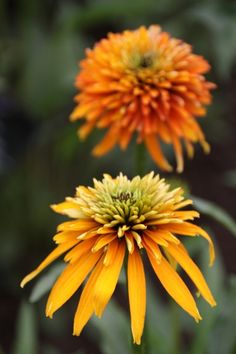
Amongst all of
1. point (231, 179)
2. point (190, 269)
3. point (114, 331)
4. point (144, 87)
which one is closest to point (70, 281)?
point (190, 269)

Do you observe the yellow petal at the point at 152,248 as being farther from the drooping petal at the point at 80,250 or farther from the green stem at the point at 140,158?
the green stem at the point at 140,158

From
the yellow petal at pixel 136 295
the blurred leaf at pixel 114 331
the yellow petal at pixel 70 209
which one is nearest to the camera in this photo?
the yellow petal at pixel 136 295

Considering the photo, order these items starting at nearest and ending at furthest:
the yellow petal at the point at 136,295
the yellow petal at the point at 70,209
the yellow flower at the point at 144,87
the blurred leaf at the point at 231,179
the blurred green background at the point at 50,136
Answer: the yellow petal at the point at 136,295, the yellow petal at the point at 70,209, the yellow flower at the point at 144,87, the blurred leaf at the point at 231,179, the blurred green background at the point at 50,136

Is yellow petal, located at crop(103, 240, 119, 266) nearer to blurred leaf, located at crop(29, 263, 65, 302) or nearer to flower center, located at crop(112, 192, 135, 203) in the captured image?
flower center, located at crop(112, 192, 135, 203)

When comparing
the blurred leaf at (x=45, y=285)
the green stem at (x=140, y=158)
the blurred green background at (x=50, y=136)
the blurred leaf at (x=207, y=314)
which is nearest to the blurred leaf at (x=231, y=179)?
the blurred green background at (x=50, y=136)

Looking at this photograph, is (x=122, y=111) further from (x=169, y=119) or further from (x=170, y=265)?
(x=170, y=265)

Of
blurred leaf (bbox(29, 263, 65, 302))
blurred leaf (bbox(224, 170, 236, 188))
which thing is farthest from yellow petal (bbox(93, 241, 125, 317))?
blurred leaf (bbox(224, 170, 236, 188))

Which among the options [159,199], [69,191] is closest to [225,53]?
[69,191]
